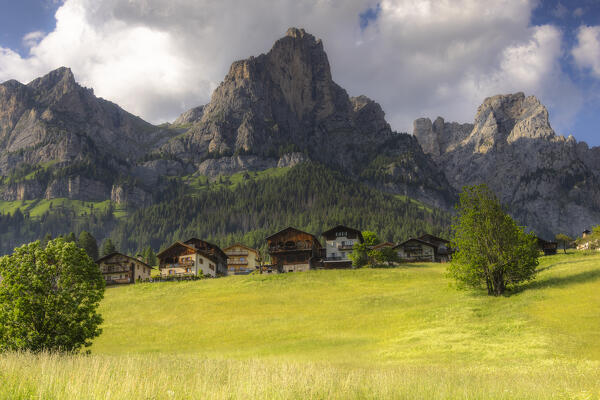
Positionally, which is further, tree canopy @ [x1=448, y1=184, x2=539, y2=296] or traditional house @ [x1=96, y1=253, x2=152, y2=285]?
traditional house @ [x1=96, y1=253, x2=152, y2=285]

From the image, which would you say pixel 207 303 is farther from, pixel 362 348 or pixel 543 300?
pixel 543 300

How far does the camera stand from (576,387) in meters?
15.9

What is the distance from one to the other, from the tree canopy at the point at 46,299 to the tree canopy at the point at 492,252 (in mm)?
44046

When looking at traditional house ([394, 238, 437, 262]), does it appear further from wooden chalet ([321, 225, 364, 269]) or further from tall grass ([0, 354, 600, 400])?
tall grass ([0, 354, 600, 400])

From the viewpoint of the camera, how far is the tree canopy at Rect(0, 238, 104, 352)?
2852 centimetres

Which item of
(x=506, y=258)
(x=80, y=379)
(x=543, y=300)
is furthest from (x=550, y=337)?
(x=80, y=379)

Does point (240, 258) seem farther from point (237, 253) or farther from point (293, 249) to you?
point (293, 249)

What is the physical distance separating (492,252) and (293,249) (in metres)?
74.4

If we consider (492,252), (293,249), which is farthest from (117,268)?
(492,252)

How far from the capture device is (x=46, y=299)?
29562mm

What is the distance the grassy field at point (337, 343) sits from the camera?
38.6 feet

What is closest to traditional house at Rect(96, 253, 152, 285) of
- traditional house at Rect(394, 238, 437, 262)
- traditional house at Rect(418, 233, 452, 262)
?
traditional house at Rect(394, 238, 437, 262)

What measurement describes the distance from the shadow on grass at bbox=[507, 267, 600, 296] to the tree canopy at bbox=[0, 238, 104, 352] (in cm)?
4713

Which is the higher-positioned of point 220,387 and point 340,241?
point 340,241
